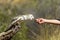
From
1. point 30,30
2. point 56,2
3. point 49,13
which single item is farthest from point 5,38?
point 56,2

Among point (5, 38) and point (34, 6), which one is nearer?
point (5, 38)

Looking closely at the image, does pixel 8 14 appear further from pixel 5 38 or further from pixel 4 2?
pixel 5 38

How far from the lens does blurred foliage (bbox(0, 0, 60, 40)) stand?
4.71 m

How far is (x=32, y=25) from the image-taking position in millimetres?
5539

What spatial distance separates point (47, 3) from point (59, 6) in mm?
417

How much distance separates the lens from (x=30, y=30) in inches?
210

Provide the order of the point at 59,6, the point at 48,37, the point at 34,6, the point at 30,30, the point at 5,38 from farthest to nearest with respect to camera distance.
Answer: the point at 34,6
the point at 59,6
the point at 30,30
the point at 48,37
the point at 5,38

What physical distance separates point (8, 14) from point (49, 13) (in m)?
0.92

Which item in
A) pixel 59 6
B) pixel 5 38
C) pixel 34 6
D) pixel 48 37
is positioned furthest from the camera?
pixel 34 6

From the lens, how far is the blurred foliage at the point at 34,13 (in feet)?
15.4

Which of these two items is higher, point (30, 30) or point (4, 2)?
point (4, 2)

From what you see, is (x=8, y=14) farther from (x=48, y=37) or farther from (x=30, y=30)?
(x=48, y=37)

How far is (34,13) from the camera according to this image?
5.77m

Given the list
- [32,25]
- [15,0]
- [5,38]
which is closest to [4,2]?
[15,0]
